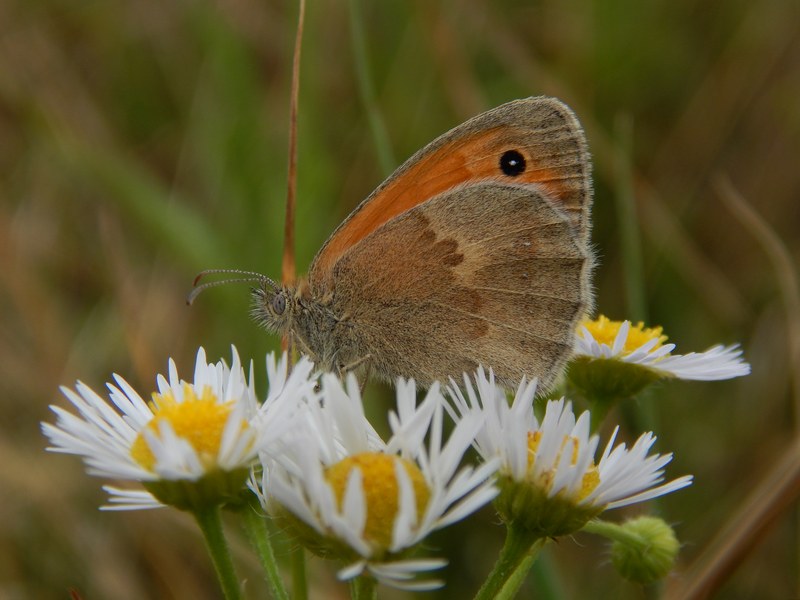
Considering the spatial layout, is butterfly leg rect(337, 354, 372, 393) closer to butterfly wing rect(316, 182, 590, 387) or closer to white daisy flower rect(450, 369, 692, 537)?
butterfly wing rect(316, 182, 590, 387)

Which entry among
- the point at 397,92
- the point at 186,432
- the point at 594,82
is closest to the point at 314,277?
the point at 186,432

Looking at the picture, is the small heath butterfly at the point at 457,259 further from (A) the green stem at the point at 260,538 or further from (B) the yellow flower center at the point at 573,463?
(A) the green stem at the point at 260,538

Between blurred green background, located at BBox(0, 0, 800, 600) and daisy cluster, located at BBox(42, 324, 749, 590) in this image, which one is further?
blurred green background, located at BBox(0, 0, 800, 600)

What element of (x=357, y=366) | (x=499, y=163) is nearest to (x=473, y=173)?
(x=499, y=163)

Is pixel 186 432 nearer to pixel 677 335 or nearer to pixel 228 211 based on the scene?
pixel 228 211

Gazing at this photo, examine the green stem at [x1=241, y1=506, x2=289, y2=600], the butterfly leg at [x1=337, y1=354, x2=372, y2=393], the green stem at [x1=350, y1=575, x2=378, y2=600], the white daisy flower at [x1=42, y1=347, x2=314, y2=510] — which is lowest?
the green stem at [x1=350, y1=575, x2=378, y2=600]

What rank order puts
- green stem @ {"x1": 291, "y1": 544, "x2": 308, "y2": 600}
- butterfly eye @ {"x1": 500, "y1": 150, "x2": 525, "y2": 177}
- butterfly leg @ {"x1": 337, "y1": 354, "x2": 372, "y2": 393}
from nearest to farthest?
green stem @ {"x1": 291, "y1": 544, "x2": 308, "y2": 600} → butterfly leg @ {"x1": 337, "y1": 354, "x2": 372, "y2": 393} → butterfly eye @ {"x1": 500, "y1": 150, "x2": 525, "y2": 177}

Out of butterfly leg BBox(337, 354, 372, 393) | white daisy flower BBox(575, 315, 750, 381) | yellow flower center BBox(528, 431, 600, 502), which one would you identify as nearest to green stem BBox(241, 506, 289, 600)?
yellow flower center BBox(528, 431, 600, 502)

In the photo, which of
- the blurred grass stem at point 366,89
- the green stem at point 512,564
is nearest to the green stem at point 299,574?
the green stem at point 512,564
